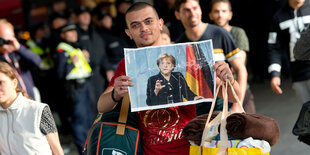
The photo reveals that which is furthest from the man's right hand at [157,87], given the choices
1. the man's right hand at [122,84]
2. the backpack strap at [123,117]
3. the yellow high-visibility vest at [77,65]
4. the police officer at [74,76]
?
the yellow high-visibility vest at [77,65]

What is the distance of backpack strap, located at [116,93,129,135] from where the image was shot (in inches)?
123

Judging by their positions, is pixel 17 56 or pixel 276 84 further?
pixel 17 56

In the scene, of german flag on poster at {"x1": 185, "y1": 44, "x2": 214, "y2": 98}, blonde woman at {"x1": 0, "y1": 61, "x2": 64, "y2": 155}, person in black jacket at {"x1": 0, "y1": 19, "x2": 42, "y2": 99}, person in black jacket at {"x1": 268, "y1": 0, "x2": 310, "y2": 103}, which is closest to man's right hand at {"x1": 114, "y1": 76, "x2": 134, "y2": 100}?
german flag on poster at {"x1": 185, "y1": 44, "x2": 214, "y2": 98}

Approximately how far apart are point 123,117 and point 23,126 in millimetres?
966

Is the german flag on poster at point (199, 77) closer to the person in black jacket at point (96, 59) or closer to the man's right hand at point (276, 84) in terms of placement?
the man's right hand at point (276, 84)

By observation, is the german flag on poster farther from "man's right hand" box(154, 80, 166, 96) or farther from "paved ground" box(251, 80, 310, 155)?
"paved ground" box(251, 80, 310, 155)

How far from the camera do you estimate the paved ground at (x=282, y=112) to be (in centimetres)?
612

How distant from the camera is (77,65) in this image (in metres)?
7.25

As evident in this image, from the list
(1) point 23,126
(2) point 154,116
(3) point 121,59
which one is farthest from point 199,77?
(3) point 121,59

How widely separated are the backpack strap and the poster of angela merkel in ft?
0.82

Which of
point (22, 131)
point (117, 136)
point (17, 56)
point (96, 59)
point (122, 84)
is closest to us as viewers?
point (122, 84)

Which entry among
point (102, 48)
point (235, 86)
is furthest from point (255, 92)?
point (235, 86)

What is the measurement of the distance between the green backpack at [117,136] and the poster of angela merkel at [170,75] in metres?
0.27

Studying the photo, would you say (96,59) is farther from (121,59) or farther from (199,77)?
(199,77)
